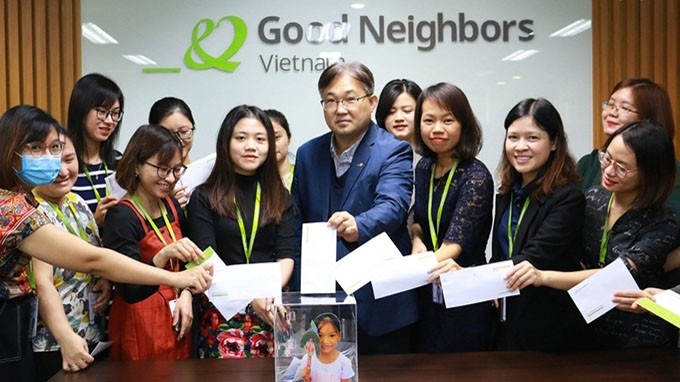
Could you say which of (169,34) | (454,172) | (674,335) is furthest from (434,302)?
(169,34)

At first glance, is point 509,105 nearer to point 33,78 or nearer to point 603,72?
point 603,72

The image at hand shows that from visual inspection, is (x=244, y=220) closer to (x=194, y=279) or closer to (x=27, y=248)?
(x=194, y=279)

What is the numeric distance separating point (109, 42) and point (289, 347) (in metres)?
3.79

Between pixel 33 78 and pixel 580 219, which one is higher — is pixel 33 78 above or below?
above

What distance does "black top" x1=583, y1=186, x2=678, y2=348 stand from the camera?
2.55 meters

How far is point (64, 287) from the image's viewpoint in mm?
2801

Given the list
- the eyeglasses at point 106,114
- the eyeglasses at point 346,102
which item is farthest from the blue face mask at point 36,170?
the eyeglasses at point 346,102

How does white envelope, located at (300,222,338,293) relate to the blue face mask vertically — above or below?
below

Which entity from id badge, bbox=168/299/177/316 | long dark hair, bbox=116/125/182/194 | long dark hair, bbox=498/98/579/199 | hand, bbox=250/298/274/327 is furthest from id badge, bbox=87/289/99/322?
long dark hair, bbox=498/98/579/199

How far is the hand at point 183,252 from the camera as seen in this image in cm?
259

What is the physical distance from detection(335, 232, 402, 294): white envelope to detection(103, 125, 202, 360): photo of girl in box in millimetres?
581

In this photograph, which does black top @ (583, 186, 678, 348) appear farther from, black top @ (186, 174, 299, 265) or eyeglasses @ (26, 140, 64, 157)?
eyeglasses @ (26, 140, 64, 157)

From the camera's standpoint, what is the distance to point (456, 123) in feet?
9.80

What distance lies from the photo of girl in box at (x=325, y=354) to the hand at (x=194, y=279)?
0.58m
